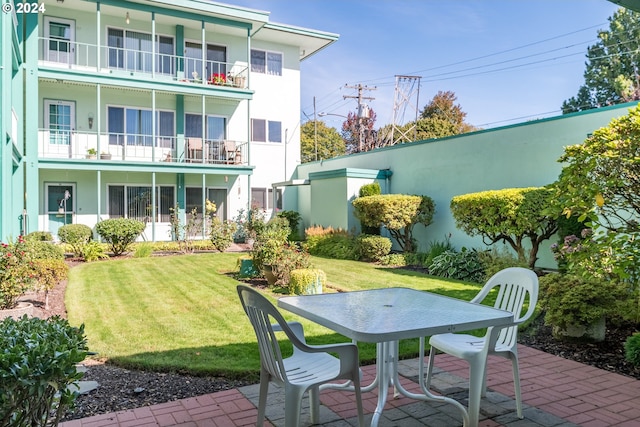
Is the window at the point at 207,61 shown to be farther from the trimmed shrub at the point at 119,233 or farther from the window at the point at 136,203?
the trimmed shrub at the point at 119,233

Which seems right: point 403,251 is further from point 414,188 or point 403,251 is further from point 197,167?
point 197,167

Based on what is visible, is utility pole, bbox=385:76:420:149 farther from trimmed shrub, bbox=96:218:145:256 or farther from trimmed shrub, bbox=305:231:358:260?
trimmed shrub, bbox=96:218:145:256

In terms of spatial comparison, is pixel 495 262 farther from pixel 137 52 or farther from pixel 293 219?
pixel 137 52

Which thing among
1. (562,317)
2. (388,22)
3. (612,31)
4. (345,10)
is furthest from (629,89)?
(562,317)

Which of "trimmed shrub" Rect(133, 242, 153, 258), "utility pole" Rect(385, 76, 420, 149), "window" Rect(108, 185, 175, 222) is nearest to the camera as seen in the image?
"trimmed shrub" Rect(133, 242, 153, 258)

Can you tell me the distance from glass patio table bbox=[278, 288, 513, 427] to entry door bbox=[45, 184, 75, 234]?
16.0m

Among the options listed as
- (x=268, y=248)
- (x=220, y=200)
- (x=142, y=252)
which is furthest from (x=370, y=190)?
(x=220, y=200)

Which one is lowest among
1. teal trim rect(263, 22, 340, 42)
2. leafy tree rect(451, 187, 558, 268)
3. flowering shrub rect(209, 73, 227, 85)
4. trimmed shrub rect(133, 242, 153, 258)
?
trimmed shrub rect(133, 242, 153, 258)

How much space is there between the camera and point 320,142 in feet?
147

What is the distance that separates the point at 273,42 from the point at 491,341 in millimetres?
20261

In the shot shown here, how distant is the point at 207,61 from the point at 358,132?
76.6ft

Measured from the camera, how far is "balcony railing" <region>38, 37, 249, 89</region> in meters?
17.4

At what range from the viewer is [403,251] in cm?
1470

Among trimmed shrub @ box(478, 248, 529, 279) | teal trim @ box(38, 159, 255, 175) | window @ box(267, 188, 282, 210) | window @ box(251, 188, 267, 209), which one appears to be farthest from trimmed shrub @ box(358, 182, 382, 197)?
window @ box(251, 188, 267, 209)
